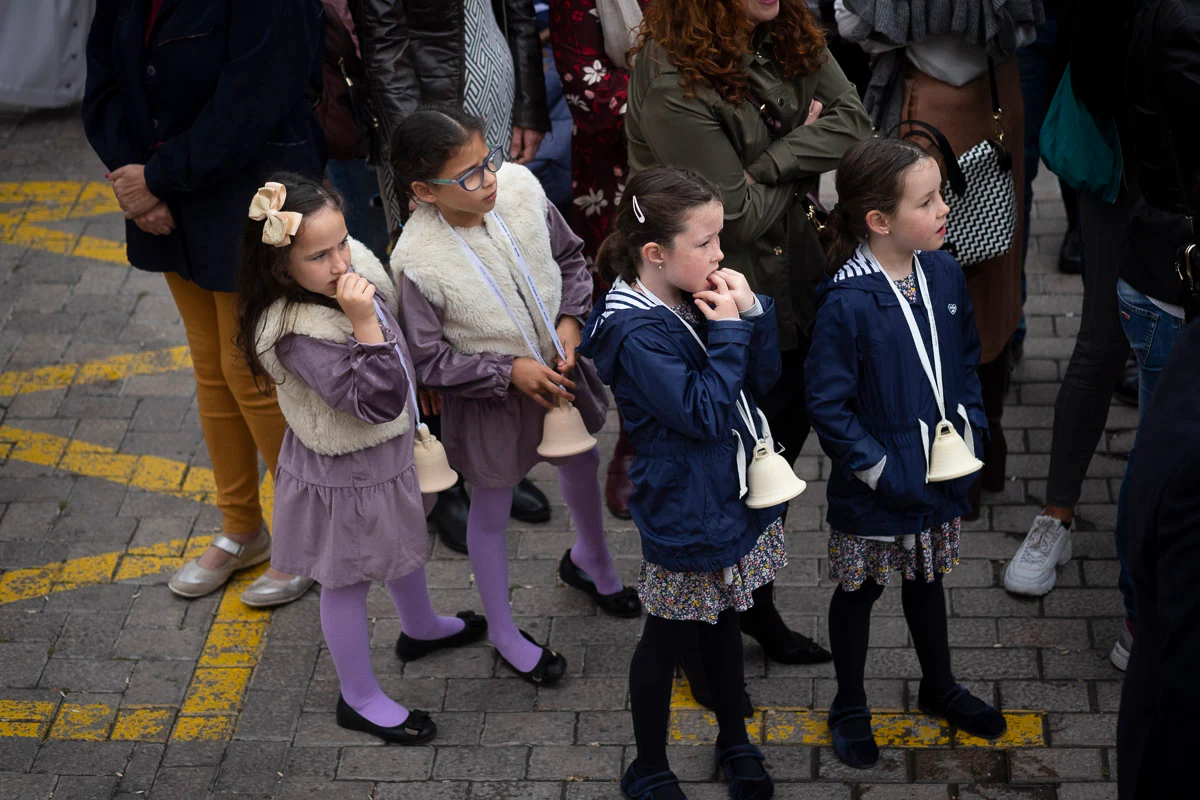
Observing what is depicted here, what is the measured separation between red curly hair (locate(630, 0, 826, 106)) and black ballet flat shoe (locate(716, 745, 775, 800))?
1.78 m

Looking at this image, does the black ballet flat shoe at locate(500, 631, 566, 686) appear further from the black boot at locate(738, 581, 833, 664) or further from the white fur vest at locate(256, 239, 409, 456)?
the white fur vest at locate(256, 239, 409, 456)

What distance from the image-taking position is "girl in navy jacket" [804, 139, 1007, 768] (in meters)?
3.41

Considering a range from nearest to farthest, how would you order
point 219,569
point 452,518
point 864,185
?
point 864,185
point 219,569
point 452,518

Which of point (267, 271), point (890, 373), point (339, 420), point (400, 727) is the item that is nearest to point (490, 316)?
point (339, 420)

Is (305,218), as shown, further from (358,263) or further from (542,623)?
(542,623)

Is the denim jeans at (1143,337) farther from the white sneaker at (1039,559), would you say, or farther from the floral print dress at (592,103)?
the floral print dress at (592,103)

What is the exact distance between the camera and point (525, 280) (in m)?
3.86

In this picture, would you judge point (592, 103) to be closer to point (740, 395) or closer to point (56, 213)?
point (740, 395)

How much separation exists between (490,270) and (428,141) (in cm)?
41

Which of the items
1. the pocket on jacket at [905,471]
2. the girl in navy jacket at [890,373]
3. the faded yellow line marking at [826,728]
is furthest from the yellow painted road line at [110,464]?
the pocket on jacket at [905,471]

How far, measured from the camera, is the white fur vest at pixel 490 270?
3746 millimetres

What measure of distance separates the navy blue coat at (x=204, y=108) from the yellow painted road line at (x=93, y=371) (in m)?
1.71

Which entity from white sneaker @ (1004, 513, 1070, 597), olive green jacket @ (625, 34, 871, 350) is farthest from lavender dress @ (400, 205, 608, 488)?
white sneaker @ (1004, 513, 1070, 597)

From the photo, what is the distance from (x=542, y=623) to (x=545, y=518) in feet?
1.88
